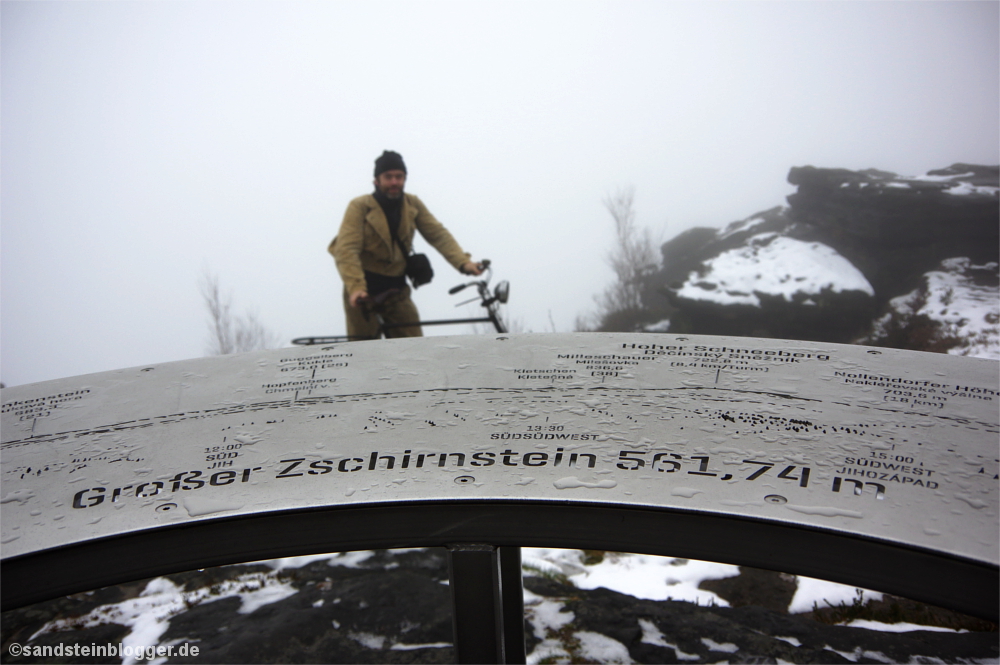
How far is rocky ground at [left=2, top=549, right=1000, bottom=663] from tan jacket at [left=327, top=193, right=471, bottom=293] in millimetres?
1335

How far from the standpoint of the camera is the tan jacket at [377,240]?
9.13 ft

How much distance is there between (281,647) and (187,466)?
1060 mm

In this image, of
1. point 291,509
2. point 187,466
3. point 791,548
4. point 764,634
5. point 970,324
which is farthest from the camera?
point 970,324

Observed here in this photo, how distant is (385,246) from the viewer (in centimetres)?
298

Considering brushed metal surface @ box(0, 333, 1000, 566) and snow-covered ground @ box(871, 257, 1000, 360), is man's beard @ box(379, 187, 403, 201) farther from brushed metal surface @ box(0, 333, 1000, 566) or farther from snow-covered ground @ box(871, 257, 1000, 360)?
snow-covered ground @ box(871, 257, 1000, 360)

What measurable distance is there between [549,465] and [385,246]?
2121mm

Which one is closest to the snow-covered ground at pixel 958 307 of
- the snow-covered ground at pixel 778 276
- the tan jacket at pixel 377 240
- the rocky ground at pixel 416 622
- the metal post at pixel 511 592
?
the snow-covered ground at pixel 778 276

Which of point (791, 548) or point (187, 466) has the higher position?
point (187, 466)

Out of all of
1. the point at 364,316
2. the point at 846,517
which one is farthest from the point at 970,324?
the point at 846,517

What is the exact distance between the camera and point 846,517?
0.89 meters

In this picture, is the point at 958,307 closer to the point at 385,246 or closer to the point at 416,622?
the point at 385,246

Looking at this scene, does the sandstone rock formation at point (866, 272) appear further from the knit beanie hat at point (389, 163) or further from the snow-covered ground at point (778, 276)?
the knit beanie hat at point (389, 163)

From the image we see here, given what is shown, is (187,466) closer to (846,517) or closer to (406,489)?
(406,489)

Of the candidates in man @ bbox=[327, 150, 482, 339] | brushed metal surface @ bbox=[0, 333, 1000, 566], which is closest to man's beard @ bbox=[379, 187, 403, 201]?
man @ bbox=[327, 150, 482, 339]
